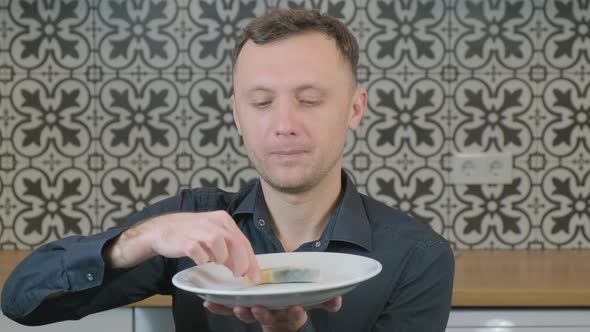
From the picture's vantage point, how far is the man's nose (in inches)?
51.1

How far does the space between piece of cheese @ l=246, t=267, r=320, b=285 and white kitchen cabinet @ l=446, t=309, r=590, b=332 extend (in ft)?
2.11

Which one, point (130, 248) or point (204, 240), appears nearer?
point (204, 240)

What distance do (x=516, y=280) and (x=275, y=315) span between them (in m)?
0.89

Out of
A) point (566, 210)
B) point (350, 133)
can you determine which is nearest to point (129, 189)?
point (350, 133)

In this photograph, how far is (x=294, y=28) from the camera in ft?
4.55

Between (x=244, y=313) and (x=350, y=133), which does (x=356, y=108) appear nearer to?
(x=244, y=313)

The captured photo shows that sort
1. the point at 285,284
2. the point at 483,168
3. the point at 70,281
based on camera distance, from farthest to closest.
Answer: the point at 483,168, the point at 70,281, the point at 285,284

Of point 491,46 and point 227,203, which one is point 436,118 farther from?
point 227,203

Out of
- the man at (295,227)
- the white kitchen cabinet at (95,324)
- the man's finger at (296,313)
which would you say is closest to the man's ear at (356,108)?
the man at (295,227)

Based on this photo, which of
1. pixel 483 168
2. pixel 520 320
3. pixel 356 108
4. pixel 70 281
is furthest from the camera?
pixel 483 168

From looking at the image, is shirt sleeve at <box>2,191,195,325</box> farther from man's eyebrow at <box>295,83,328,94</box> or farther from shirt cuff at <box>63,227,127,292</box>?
man's eyebrow at <box>295,83,328,94</box>

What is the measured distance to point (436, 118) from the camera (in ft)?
7.52

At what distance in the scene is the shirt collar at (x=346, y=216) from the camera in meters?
1.39

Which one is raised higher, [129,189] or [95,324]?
[129,189]
